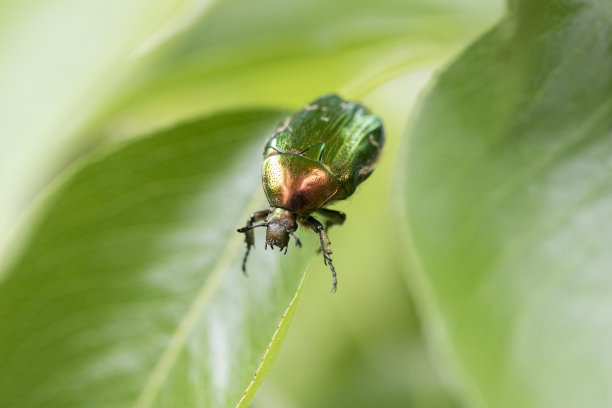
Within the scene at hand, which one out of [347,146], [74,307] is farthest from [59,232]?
[347,146]

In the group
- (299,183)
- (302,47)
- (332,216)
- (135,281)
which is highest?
(302,47)

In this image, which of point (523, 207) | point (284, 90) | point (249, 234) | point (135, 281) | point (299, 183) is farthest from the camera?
point (284, 90)

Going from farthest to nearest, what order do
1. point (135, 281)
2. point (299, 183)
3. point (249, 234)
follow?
1. point (299, 183)
2. point (249, 234)
3. point (135, 281)

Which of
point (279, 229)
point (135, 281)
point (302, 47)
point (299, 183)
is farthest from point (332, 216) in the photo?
point (135, 281)

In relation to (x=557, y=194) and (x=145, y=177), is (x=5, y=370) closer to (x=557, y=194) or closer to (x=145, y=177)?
(x=145, y=177)

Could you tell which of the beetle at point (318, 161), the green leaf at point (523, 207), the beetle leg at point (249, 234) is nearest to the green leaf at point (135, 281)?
the beetle leg at point (249, 234)

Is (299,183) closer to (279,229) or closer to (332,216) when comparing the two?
(332,216)

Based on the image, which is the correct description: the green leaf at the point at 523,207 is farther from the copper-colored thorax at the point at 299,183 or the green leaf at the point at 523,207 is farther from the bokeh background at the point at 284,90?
the copper-colored thorax at the point at 299,183
